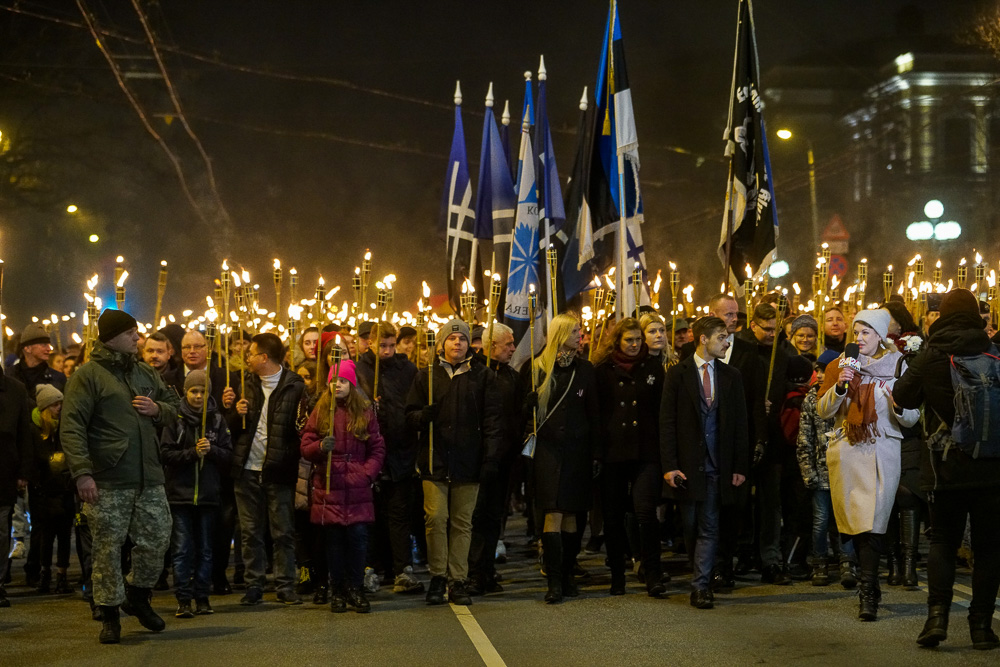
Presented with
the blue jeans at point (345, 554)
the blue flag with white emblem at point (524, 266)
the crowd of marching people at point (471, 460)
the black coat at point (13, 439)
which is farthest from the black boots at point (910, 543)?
the black coat at point (13, 439)

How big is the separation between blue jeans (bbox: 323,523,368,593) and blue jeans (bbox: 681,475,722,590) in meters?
2.56

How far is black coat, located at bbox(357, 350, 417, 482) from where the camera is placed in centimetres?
1118

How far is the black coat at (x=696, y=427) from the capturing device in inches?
386

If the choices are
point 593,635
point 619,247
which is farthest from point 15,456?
point 619,247

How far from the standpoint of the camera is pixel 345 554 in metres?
9.88

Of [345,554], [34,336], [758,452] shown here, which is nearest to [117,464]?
[345,554]

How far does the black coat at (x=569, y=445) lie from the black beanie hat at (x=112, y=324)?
134 inches

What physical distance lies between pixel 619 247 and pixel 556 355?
3377mm

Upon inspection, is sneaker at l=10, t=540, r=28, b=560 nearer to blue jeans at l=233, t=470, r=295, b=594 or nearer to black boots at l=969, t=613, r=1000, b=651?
blue jeans at l=233, t=470, r=295, b=594

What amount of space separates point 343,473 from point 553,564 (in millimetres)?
1824

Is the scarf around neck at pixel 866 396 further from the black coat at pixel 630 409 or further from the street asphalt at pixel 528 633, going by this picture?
the black coat at pixel 630 409

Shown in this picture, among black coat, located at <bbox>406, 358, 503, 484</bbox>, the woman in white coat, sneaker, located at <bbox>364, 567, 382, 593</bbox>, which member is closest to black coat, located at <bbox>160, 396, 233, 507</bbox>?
sneaker, located at <bbox>364, 567, 382, 593</bbox>

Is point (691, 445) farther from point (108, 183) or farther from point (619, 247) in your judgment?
point (108, 183)

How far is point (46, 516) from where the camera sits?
1166cm
